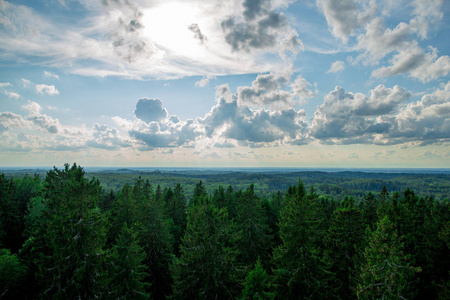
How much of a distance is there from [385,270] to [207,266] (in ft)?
45.3

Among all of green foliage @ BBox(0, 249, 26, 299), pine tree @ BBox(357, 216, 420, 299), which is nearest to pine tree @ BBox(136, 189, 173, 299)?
green foliage @ BBox(0, 249, 26, 299)

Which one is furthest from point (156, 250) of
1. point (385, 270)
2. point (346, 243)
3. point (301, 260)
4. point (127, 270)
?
point (385, 270)

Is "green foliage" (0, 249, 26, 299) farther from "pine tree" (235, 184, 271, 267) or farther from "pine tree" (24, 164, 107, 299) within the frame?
"pine tree" (235, 184, 271, 267)

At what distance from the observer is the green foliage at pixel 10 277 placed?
20.5 meters

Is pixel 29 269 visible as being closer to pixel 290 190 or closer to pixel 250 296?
pixel 250 296

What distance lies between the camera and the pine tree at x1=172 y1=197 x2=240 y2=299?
66.9ft

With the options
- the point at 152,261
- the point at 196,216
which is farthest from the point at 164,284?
the point at 196,216

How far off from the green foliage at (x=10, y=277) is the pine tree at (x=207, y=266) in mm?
14427

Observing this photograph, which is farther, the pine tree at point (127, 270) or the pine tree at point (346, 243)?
the pine tree at point (346, 243)

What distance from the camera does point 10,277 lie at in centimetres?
2094

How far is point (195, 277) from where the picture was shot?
21000mm

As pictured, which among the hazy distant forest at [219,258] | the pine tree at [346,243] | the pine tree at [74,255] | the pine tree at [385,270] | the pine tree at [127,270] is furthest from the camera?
the pine tree at [346,243]

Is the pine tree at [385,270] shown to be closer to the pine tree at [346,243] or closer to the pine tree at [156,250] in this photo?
the pine tree at [346,243]

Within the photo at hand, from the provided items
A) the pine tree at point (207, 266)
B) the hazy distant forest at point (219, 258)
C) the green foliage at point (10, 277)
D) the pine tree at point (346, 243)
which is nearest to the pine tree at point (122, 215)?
the hazy distant forest at point (219, 258)
